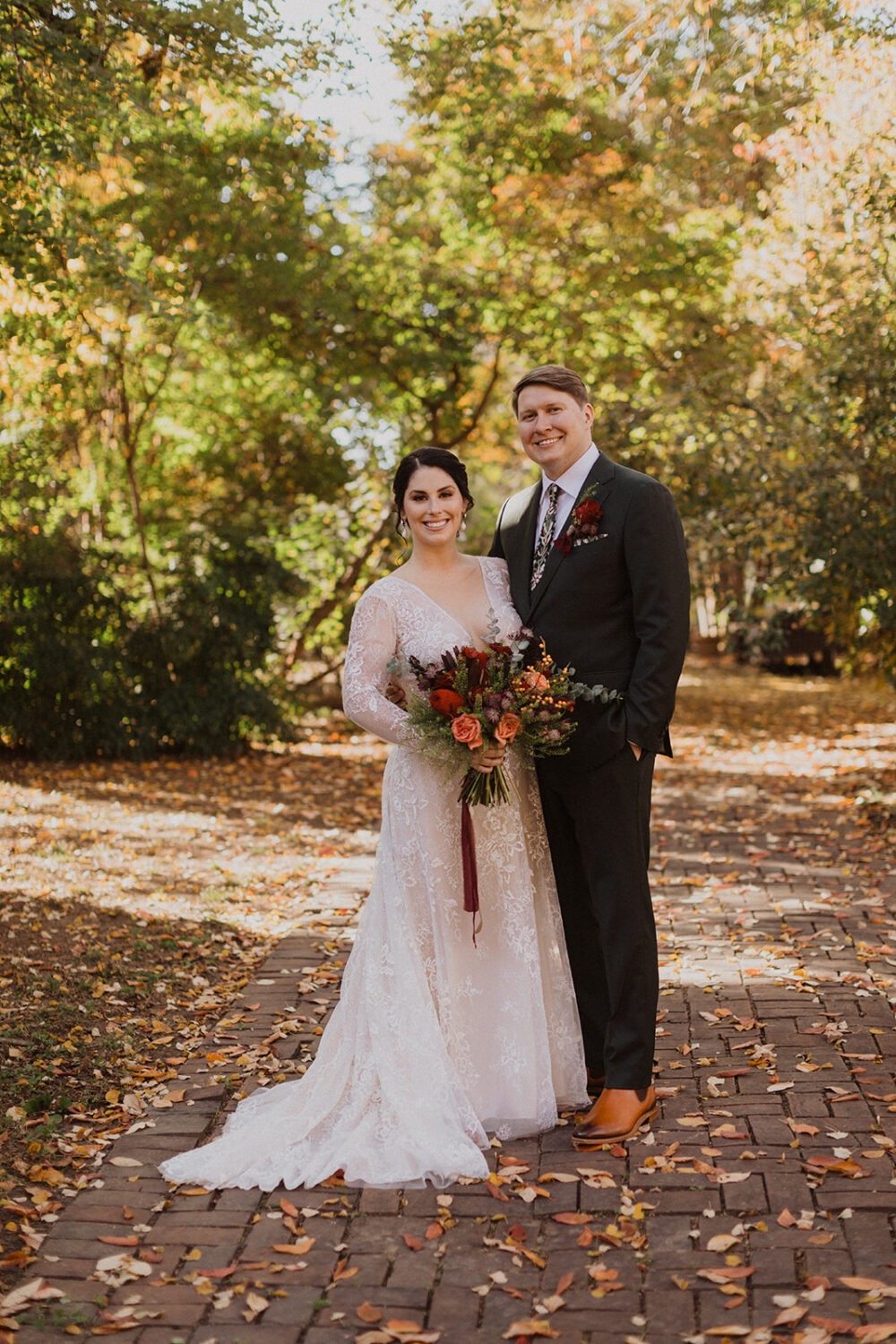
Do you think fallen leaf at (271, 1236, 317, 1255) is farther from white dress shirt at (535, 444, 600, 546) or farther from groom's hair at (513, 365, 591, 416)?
groom's hair at (513, 365, 591, 416)

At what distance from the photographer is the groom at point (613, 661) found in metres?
3.97

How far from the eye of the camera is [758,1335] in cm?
291

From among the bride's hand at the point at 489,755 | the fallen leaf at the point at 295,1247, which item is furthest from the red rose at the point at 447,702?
the fallen leaf at the point at 295,1247

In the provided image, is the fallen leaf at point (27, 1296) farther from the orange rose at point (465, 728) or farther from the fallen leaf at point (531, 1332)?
the orange rose at point (465, 728)

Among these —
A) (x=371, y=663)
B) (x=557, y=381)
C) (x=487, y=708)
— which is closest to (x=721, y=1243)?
(x=487, y=708)

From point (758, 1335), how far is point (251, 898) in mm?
4842

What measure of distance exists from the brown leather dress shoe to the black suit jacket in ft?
3.36

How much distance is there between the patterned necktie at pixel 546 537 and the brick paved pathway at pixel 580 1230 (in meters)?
1.79

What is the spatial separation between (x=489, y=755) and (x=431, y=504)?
0.87 m

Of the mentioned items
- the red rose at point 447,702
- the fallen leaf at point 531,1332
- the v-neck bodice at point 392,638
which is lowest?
the fallen leaf at point 531,1332

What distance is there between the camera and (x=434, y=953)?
4.16m

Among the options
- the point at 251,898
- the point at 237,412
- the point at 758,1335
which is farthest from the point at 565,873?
the point at 237,412

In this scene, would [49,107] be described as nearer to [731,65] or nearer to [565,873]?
[565,873]

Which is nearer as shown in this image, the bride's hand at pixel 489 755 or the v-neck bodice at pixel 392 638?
the bride's hand at pixel 489 755
